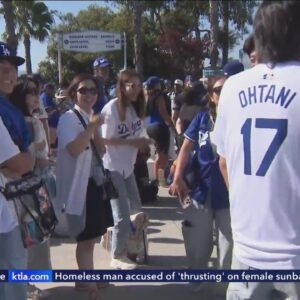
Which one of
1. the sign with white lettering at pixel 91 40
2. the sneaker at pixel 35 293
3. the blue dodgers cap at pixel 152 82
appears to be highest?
the sign with white lettering at pixel 91 40

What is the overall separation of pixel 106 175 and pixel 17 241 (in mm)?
1386

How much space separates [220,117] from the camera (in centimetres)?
199

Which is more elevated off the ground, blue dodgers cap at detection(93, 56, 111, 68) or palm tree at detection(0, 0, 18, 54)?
palm tree at detection(0, 0, 18, 54)

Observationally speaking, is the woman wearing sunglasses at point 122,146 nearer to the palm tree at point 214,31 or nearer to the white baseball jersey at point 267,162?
the palm tree at point 214,31

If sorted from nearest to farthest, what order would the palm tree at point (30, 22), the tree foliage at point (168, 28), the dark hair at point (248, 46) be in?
1. the dark hair at point (248, 46)
2. the tree foliage at point (168, 28)
3. the palm tree at point (30, 22)

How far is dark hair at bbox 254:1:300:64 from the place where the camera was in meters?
1.76

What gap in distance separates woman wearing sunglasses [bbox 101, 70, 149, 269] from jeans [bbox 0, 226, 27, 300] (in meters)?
1.75

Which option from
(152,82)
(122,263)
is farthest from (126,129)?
(152,82)

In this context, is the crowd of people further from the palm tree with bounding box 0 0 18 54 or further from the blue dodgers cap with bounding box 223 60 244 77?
the palm tree with bounding box 0 0 18 54

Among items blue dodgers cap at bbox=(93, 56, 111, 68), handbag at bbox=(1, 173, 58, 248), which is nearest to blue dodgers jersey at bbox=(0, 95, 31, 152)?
handbag at bbox=(1, 173, 58, 248)

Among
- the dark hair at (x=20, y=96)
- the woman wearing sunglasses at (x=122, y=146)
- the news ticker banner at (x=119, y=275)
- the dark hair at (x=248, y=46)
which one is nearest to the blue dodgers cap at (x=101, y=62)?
the woman wearing sunglasses at (x=122, y=146)

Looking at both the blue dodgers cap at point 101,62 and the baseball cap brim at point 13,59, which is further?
the blue dodgers cap at point 101,62

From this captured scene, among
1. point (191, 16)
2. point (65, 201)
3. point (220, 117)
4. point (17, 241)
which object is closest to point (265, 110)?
point (220, 117)

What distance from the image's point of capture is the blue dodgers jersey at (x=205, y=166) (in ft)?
12.1
